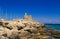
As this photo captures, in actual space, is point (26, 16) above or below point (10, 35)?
above

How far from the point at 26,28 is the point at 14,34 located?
1125cm

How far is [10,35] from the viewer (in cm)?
1859

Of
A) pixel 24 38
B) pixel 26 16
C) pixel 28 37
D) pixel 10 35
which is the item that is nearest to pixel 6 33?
pixel 10 35

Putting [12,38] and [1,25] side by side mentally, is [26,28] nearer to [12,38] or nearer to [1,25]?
[1,25]

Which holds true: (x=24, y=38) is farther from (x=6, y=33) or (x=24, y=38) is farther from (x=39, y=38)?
(x=6, y=33)

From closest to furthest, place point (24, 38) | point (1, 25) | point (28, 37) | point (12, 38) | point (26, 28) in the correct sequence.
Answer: point (12, 38), point (1, 25), point (24, 38), point (28, 37), point (26, 28)

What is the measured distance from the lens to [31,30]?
101ft

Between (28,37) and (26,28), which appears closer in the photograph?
(28,37)

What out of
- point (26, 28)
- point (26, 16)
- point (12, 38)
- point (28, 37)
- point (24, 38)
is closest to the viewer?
point (12, 38)

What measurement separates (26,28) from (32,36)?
1362 mm

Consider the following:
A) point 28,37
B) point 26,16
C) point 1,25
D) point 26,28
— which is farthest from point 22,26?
point 26,16

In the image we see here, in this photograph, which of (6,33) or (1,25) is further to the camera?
(1,25)

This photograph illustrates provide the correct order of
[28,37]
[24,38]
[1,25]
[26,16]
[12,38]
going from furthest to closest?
[26,16] → [28,37] → [24,38] → [1,25] → [12,38]

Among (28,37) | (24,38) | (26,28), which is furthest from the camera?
(26,28)
